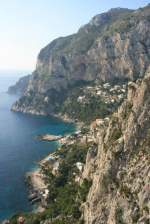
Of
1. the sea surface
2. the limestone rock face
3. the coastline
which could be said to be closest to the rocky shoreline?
the coastline

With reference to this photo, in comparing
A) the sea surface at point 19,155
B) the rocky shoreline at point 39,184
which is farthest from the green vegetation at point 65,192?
the sea surface at point 19,155

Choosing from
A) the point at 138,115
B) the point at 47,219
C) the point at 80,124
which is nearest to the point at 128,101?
the point at 138,115

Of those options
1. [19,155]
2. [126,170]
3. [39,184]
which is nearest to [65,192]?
[39,184]

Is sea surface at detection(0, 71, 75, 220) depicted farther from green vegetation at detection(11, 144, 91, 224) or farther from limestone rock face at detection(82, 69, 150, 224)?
limestone rock face at detection(82, 69, 150, 224)

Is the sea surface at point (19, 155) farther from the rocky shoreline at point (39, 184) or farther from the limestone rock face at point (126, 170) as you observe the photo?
the limestone rock face at point (126, 170)

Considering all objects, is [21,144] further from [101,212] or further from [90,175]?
[101,212]
